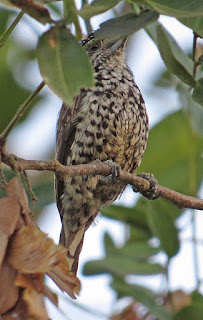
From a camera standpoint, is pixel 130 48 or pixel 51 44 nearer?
pixel 51 44

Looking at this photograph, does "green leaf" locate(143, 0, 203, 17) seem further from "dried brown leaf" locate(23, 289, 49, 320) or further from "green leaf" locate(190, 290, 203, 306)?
"green leaf" locate(190, 290, 203, 306)

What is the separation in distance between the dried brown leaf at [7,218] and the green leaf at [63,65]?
0.31 meters

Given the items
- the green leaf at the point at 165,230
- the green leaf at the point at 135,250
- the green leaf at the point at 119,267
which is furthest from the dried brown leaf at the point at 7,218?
the green leaf at the point at 135,250

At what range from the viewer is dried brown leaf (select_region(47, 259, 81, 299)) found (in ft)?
5.84

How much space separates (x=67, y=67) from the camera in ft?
5.62

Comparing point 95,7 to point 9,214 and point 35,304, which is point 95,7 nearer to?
point 9,214

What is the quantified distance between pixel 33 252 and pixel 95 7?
2.12ft

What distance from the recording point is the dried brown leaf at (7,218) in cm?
171

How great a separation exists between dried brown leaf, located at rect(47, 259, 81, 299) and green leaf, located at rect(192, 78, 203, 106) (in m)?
0.82

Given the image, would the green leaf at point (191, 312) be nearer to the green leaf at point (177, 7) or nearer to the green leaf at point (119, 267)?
the green leaf at point (119, 267)

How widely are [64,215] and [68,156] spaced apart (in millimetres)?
428

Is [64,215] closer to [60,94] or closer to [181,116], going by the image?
[181,116]

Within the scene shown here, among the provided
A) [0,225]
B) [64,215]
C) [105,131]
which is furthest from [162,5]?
[64,215]

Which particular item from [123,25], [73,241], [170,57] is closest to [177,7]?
[123,25]
